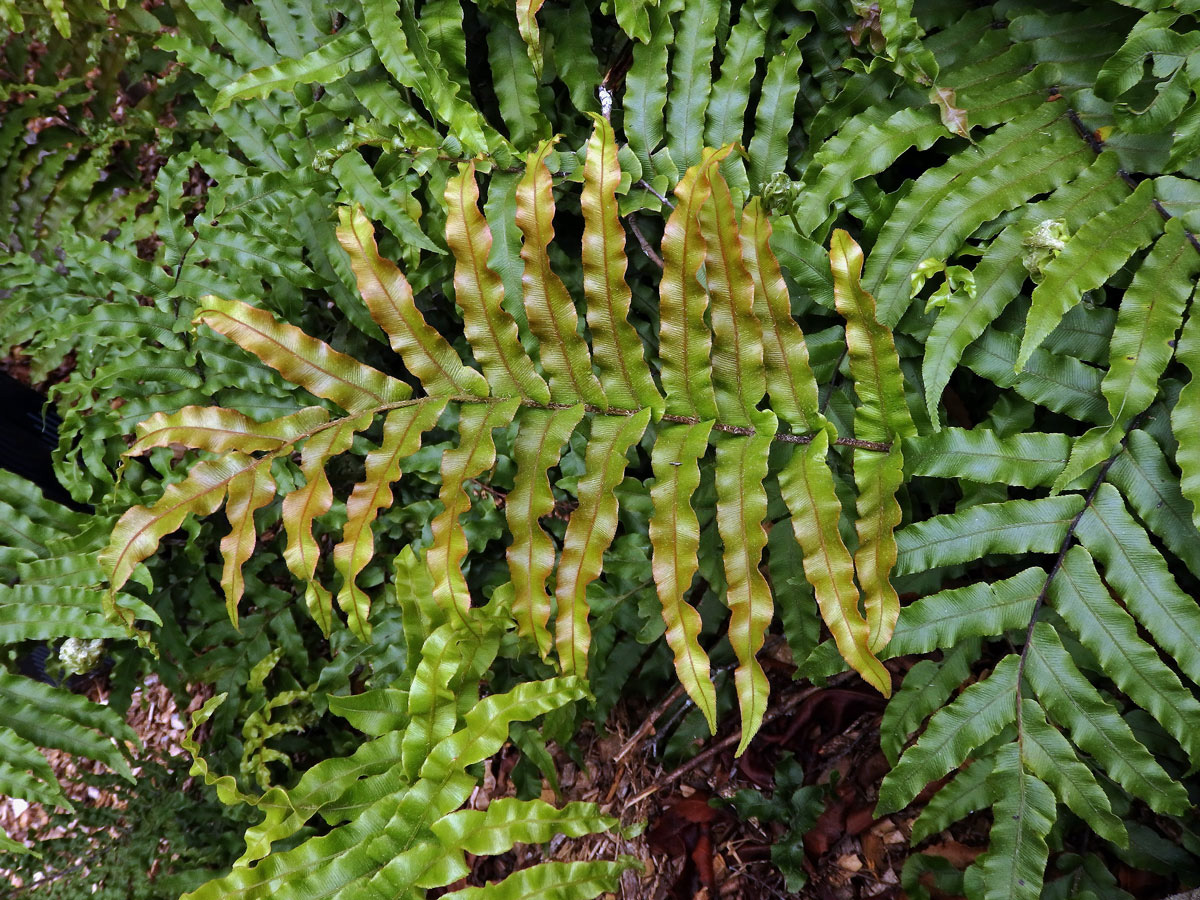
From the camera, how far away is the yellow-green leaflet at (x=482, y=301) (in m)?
1.45

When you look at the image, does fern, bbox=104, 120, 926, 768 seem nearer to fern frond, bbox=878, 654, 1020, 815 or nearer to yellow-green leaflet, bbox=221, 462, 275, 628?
yellow-green leaflet, bbox=221, 462, 275, 628

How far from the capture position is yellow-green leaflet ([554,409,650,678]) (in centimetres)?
142

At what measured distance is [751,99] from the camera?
6.79 ft

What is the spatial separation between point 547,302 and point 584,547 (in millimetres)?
480

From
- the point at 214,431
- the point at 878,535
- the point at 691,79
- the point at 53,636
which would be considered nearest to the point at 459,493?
the point at 214,431

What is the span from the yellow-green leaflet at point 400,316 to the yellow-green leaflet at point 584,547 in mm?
291

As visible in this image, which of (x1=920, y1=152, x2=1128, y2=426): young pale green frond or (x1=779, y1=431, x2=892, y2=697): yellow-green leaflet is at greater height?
(x1=920, y1=152, x2=1128, y2=426): young pale green frond

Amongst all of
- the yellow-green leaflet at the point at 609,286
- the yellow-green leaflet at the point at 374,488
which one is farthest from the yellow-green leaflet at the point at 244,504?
the yellow-green leaflet at the point at 609,286

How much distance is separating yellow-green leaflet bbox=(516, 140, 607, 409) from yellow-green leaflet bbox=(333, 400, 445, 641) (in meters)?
0.24

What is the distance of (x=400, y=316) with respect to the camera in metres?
1.47

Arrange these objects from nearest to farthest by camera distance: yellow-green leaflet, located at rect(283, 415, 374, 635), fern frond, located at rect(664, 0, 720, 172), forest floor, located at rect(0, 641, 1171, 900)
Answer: yellow-green leaflet, located at rect(283, 415, 374, 635)
fern frond, located at rect(664, 0, 720, 172)
forest floor, located at rect(0, 641, 1171, 900)

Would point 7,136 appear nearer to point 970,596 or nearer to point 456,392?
point 456,392

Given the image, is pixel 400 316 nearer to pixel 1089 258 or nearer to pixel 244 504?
pixel 244 504

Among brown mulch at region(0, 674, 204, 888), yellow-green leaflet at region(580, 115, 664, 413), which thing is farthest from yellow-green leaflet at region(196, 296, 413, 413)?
brown mulch at region(0, 674, 204, 888)
